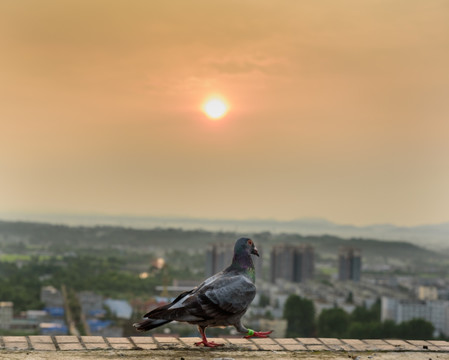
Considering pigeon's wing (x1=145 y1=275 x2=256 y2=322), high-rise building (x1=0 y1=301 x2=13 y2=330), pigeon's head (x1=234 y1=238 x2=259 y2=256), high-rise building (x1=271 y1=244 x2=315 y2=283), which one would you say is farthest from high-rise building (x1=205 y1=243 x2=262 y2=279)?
pigeon's wing (x1=145 y1=275 x2=256 y2=322)

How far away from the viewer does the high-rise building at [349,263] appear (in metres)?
53.5

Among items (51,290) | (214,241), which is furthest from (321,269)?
(51,290)

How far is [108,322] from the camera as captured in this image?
39.1 meters

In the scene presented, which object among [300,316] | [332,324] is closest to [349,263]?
[300,316]

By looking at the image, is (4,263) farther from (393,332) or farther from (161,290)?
(393,332)

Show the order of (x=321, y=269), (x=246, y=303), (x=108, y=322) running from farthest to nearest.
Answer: (x=321, y=269), (x=108, y=322), (x=246, y=303)

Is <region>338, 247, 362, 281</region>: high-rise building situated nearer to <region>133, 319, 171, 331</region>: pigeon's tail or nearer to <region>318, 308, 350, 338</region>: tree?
<region>318, 308, 350, 338</region>: tree

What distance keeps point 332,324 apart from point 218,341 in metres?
34.3

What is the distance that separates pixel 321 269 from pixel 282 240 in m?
3.36

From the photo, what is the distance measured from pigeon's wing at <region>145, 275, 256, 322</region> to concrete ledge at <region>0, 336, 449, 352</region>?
28 cm

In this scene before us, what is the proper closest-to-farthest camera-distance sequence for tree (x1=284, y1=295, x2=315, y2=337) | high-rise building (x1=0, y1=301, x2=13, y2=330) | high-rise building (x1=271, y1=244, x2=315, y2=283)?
tree (x1=284, y1=295, x2=315, y2=337) < high-rise building (x1=0, y1=301, x2=13, y2=330) < high-rise building (x1=271, y1=244, x2=315, y2=283)

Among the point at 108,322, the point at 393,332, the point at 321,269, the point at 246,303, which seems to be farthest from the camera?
the point at 321,269

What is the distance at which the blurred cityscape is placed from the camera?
39.5m

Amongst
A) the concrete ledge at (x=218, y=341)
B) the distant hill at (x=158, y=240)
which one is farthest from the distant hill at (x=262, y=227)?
the concrete ledge at (x=218, y=341)
